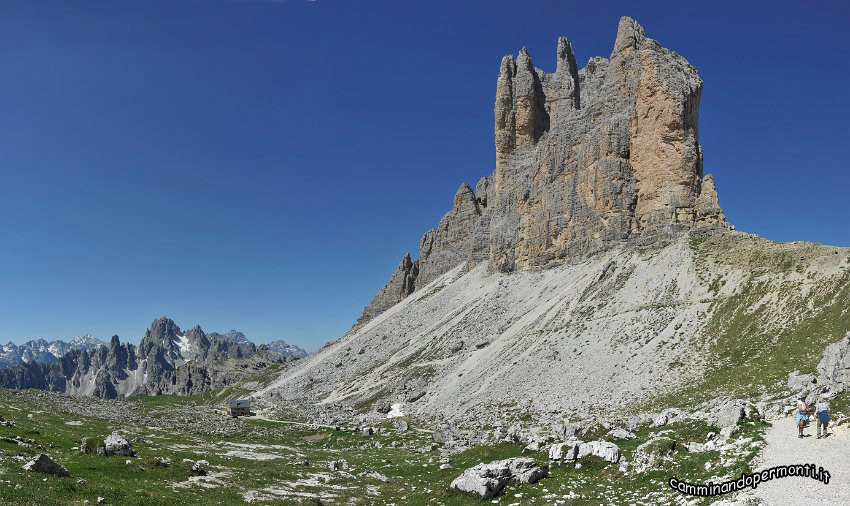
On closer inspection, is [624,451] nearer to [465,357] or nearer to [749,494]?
[749,494]

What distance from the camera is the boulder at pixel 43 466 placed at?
21.4 metres

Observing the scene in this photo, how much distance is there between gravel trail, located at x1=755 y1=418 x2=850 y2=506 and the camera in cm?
1596

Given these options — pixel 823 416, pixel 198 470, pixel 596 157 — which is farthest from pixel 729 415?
pixel 596 157

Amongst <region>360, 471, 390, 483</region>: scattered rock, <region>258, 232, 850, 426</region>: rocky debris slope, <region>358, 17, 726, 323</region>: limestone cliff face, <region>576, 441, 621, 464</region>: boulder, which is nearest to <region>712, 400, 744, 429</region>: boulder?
<region>258, 232, 850, 426</region>: rocky debris slope

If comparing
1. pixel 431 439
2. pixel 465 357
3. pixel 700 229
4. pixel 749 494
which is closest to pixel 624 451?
pixel 749 494

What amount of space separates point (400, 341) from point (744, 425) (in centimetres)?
10118

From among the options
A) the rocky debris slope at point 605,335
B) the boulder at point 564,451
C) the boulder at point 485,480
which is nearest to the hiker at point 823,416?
the rocky debris slope at point 605,335

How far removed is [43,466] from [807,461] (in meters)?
32.3

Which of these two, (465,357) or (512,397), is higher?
(465,357)

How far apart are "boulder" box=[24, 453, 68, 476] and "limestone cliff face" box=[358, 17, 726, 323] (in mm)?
94277

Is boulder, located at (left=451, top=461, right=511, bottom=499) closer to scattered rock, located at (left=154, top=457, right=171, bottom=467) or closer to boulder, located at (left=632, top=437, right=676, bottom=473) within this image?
boulder, located at (left=632, top=437, right=676, bottom=473)

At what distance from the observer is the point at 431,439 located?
52031mm

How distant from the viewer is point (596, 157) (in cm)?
11156

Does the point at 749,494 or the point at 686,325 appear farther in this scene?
the point at 686,325
